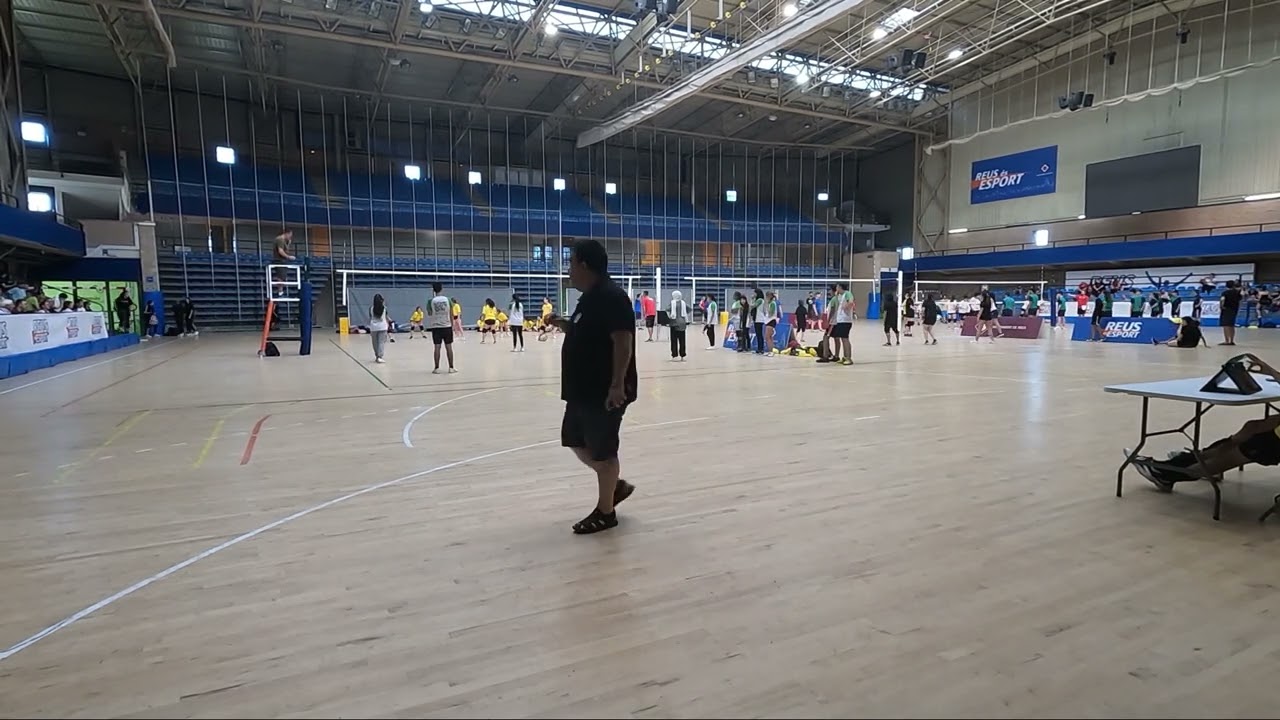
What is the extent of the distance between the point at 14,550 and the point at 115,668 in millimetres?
1924

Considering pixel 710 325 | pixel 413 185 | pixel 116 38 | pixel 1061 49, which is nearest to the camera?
pixel 710 325

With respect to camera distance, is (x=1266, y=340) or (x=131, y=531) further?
Result: (x=1266, y=340)

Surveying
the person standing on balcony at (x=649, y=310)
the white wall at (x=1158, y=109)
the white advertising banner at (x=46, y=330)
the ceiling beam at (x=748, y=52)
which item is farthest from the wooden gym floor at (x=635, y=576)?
the white wall at (x=1158, y=109)

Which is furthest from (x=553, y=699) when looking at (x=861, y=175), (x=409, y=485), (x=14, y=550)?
(x=861, y=175)

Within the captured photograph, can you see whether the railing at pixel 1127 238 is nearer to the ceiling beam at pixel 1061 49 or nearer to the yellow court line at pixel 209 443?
the ceiling beam at pixel 1061 49

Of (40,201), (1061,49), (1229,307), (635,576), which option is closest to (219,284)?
(40,201)

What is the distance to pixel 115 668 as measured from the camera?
2.38 metres

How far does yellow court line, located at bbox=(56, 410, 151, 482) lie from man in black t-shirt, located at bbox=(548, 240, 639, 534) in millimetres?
4376

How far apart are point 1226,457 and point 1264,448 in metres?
0.20

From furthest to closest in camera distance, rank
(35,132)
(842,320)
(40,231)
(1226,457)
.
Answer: (35,132) → (40,231) → (842,320) → (1226,457)

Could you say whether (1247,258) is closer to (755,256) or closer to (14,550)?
(755,256)

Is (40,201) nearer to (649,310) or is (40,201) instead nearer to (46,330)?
(46,330)

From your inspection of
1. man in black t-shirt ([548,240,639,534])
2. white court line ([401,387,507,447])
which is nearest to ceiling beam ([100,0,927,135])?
white court line ([401,387,507,447])

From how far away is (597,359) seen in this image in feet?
11.9
